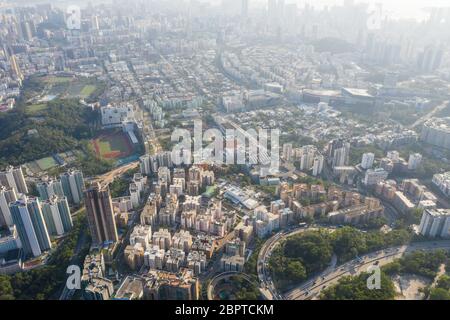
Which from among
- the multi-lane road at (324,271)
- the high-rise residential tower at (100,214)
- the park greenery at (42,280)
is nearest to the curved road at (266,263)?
the multi-lane road at (324,271)

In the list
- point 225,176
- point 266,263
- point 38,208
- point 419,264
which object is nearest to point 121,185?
point 38,208

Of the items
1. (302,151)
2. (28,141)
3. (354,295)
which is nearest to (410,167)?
(302,151)

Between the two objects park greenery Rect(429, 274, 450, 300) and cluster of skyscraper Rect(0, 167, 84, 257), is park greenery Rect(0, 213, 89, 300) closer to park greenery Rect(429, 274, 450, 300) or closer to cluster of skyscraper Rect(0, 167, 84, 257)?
cluster of skyscraper Rect(0, 167, 84, 257)

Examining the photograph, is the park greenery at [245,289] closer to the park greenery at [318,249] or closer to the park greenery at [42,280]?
the park greenery at [318,249]

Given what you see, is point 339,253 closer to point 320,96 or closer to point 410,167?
point 410,167

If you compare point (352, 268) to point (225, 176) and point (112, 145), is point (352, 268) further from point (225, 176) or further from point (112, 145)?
point (112, 145)

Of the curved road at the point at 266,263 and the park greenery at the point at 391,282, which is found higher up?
the park greenery at the point at 391,282
